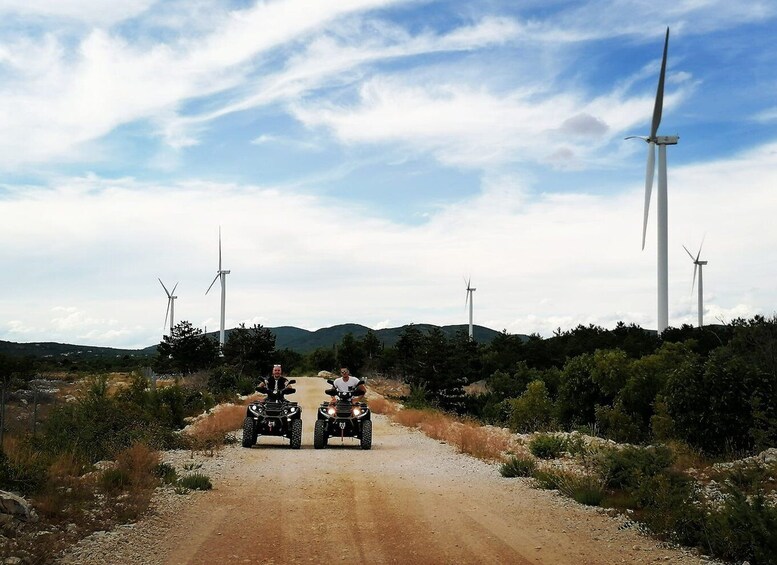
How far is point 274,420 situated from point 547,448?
690cm

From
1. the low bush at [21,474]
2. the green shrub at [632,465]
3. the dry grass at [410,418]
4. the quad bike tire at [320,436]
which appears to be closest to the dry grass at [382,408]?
the dry grass at [410,418]

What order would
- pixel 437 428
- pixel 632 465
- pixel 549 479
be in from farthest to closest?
pixel 437 428 → pixel 549 479 → pixel 632 465

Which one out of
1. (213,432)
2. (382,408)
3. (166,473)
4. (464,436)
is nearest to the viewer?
(166,473)

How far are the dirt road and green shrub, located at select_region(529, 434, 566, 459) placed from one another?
2520 millimetres

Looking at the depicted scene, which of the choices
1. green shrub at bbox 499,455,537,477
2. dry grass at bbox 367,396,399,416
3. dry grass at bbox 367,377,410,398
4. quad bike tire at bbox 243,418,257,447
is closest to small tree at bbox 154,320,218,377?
dry grass at bbox 367,377,410,398

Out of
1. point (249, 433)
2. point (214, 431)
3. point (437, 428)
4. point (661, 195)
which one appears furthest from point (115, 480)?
point (661, 195)

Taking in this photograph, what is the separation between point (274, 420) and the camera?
19.9 meters

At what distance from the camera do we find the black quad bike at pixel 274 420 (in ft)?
65.0

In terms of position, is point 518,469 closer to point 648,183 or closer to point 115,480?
point 115,480

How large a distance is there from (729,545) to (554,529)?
2.09m

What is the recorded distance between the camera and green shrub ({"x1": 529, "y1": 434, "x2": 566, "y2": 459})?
56.9ft

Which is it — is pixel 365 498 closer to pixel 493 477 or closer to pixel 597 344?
pixel 493 477

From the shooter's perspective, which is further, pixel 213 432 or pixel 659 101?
pixel 659 101

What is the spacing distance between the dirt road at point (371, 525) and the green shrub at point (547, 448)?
2520mm
